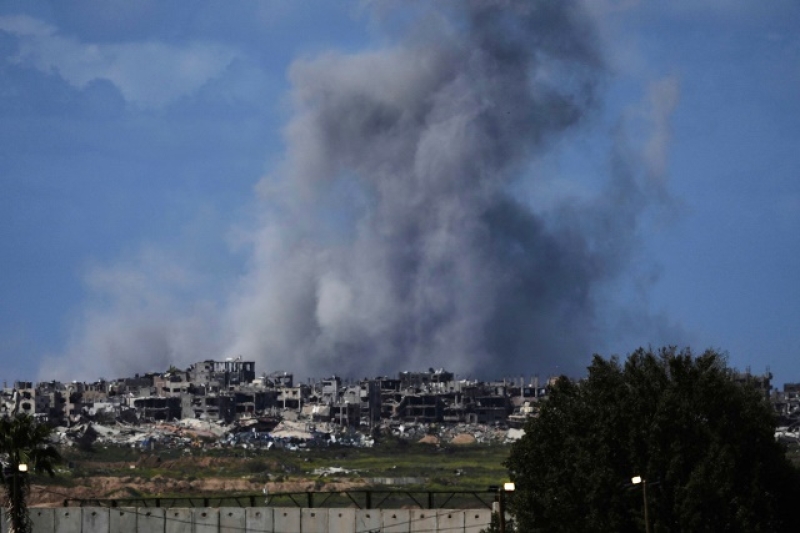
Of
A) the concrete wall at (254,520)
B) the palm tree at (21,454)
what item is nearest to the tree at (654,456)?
the concrete wall at (254,520)

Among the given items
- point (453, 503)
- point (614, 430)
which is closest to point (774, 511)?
point (614, 430)

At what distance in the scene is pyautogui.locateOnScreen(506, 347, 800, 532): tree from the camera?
86.3m

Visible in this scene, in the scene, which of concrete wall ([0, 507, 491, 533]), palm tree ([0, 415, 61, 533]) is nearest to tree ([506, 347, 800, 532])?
concrete wall ([0, 507, 491, 533])

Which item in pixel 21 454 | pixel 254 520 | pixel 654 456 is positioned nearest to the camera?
pixel 654 456

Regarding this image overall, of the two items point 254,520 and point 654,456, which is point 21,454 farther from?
point 654,456

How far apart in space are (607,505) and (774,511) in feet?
29.5

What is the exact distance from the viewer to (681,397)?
297ft

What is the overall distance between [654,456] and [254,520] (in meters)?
32.2

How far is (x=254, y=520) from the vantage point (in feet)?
359

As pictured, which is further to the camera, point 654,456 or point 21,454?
point 21,454

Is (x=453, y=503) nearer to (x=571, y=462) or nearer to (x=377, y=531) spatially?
(x=377, y=531)

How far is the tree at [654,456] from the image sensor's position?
86.3m

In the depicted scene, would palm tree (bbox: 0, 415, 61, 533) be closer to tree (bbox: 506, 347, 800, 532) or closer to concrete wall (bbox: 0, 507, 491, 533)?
concrete wall (bbox: 0, 507, 491, 533)

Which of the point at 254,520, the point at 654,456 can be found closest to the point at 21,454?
the point at 254,520
